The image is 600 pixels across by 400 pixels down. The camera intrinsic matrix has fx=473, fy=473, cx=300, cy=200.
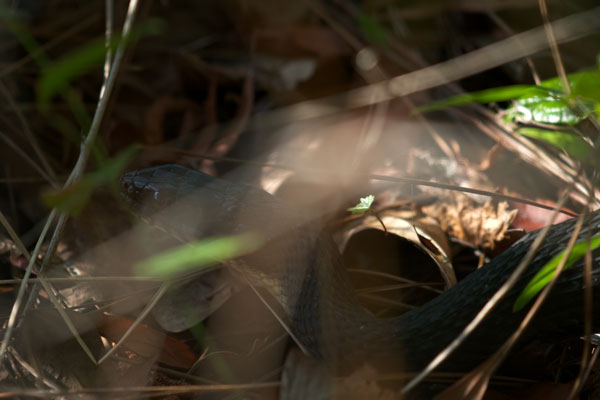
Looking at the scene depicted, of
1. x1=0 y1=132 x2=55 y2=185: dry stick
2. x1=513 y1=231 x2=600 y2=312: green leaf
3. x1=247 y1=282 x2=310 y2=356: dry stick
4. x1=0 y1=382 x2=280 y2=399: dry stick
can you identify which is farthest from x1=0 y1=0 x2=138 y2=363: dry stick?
x1=513 y1=231 x2=600 y2=312: green leaf

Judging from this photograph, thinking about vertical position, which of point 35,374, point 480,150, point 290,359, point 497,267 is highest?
point 480,150

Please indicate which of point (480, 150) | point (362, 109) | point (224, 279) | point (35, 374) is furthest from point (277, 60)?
point (35, 374)

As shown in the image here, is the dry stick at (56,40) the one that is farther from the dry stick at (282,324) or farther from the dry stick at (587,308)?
the dry stick at (587,308)

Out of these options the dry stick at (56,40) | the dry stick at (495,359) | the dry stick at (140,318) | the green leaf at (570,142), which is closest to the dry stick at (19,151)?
Answer: the dry stick at (56,40)

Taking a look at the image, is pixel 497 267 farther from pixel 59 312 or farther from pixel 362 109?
pixel 362 109

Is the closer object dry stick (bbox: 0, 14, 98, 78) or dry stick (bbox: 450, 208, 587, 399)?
dry stick (bbox: 450, 208, 587, 399)

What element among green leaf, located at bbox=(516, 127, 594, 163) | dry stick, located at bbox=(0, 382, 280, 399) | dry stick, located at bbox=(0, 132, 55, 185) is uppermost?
green leaf, located at bbox=(516, 127, 594, 163)

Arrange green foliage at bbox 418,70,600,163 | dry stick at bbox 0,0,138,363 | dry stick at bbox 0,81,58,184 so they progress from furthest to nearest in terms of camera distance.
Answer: dry stick at bbox 0,81,58,184, dry stick at bbox 0,0,138,363, green foliage at bbox 418,70,600,163

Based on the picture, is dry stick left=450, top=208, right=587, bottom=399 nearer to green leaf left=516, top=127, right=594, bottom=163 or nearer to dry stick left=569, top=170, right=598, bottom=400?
dry stick left=569, top=170, right=598, bottom=400
